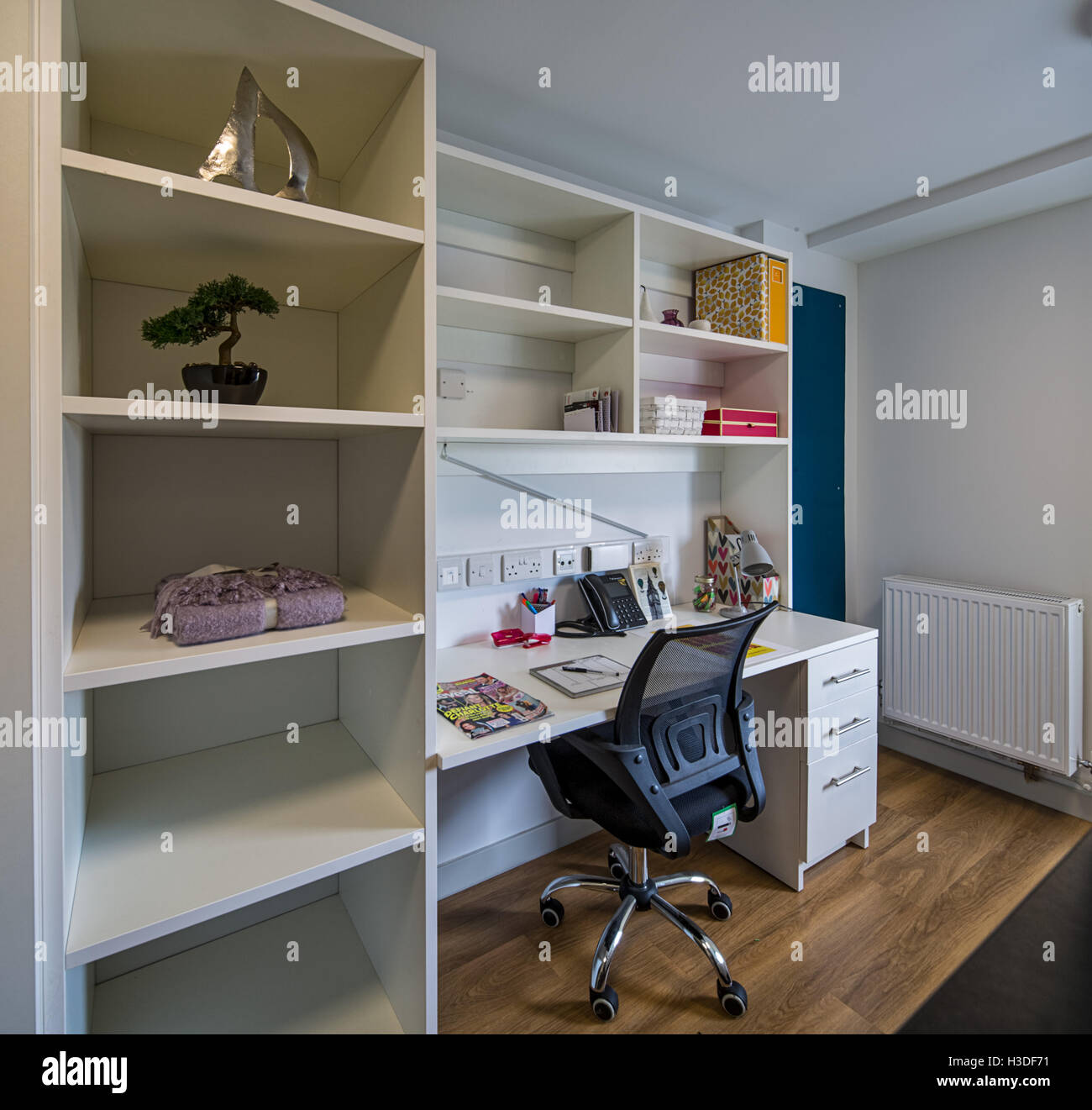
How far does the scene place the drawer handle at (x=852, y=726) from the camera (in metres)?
2.19

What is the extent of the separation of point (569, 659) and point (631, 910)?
2.42 feet

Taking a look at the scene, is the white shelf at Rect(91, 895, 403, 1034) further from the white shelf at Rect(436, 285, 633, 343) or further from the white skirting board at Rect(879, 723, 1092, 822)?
the white skirting board at Rect(879, 723, 1092, 822)

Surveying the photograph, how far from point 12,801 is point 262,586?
1.59 ft

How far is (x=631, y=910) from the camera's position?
1842 millimetres

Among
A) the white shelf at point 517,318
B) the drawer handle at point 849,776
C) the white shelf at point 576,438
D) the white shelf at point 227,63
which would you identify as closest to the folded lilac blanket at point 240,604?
the white shelf at point 576,438

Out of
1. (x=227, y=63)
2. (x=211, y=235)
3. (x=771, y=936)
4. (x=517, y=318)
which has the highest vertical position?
(x=227, y=63)

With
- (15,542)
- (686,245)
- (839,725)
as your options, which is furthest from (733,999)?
(686,245)

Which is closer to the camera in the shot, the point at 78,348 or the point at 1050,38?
the point at 78,348

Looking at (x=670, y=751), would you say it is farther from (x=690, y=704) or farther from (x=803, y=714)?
(x=803, y=714)

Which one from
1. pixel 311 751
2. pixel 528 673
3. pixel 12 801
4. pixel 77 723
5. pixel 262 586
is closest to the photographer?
pixel 12 801

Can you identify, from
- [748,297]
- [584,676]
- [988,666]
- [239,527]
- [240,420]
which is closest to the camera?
[240,420]
